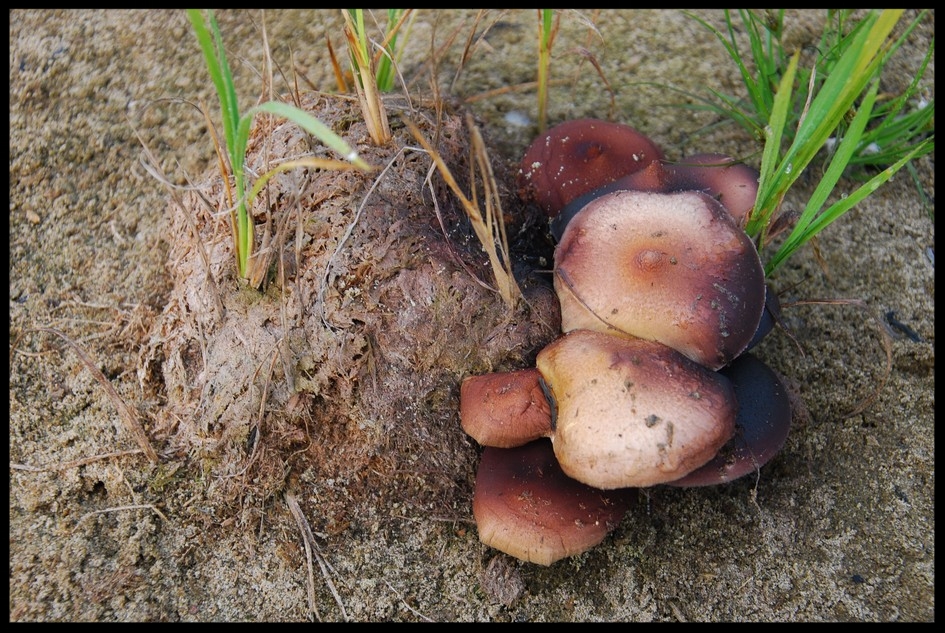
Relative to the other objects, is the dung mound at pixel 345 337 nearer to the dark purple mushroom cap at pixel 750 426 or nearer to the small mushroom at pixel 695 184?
the small mushroom at pixel 695 184

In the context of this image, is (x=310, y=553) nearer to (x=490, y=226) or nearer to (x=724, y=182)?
(x=490, y=226)

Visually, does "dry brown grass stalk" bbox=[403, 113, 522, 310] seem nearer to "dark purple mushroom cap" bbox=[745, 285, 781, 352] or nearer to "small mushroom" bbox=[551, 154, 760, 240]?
"small mushroom" bbox=[551, 154, 760, 240]

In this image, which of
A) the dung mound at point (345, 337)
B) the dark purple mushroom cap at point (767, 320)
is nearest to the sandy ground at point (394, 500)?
the dung mound at point (345, 337)

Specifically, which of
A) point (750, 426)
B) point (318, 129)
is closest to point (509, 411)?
point (750, 426)

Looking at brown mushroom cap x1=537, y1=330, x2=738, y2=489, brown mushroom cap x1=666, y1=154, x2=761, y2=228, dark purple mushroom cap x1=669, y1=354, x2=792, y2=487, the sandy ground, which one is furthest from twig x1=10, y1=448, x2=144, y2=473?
brown mushroom cap x1=666, y1=154, x2=761, y2=228

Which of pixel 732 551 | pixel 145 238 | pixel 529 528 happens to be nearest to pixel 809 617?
pixel 732 551

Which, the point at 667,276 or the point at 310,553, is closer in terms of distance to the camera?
the point at 667,276
